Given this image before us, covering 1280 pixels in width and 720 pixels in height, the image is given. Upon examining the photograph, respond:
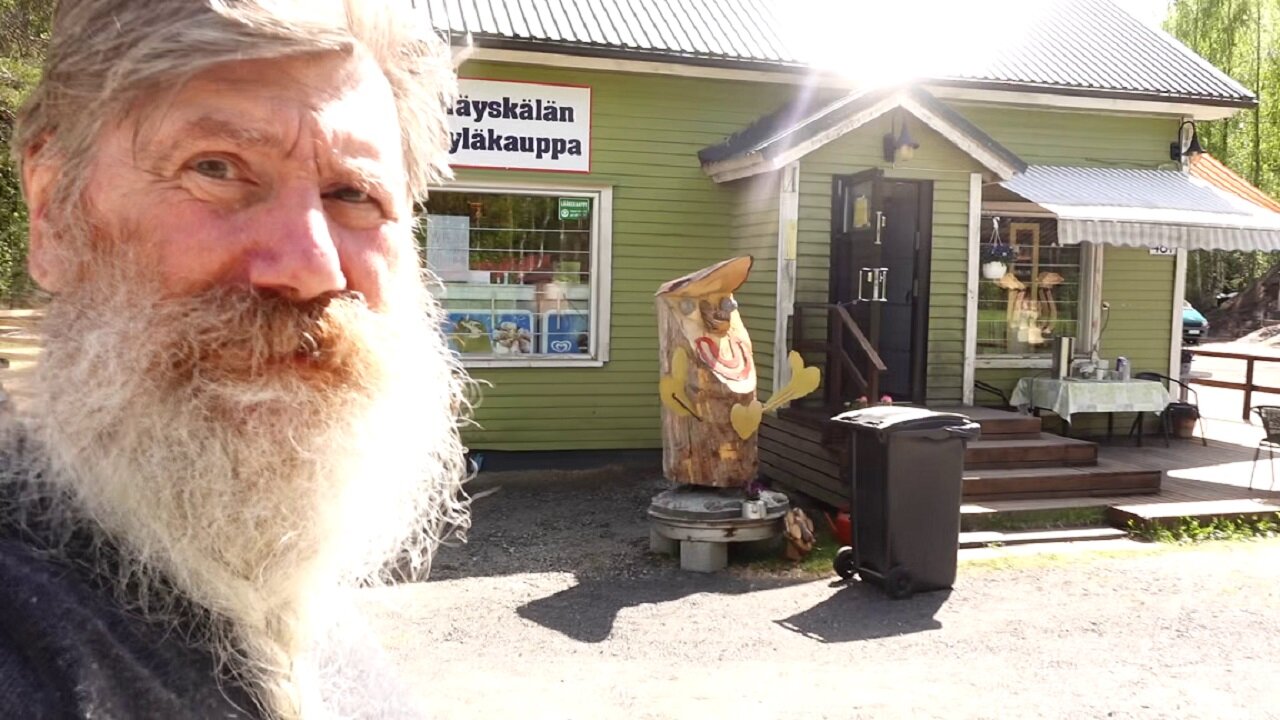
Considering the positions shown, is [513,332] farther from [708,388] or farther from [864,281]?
[708,388]

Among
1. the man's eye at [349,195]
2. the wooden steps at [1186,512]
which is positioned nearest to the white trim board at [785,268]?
the wooden steps at [1186,512]

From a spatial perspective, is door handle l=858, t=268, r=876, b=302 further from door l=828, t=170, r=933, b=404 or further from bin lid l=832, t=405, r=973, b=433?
bin lid l=832, t=405, r=973, b=433

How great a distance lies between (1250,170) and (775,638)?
1446 inches

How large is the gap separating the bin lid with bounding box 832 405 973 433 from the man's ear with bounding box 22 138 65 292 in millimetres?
5660

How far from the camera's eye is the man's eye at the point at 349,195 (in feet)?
3.59

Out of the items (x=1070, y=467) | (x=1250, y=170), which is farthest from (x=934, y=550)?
(x=1250, y=170)

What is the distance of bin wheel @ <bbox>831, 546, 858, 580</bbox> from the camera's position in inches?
263

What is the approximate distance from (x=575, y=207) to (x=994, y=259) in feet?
16.2

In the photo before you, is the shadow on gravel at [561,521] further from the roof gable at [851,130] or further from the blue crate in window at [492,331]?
the roof gable at [851,130]

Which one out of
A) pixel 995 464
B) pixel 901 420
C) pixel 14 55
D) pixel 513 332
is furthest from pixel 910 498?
pixel 14 55

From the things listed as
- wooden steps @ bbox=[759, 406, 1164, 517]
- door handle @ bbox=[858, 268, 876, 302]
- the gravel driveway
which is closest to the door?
door handle @ bbox=[858, 268, 876, 302]

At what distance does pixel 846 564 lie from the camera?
6688 mm

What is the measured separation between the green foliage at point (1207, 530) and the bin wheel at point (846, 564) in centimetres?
294

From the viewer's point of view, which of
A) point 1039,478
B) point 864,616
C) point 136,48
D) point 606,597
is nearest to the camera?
point 136,48
